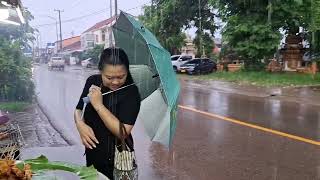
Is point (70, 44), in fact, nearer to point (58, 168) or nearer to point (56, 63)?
point (56, 63)

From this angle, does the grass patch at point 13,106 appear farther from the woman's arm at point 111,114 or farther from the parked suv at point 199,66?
the parked suv at point 199,66

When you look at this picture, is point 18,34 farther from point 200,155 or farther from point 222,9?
point 222,9

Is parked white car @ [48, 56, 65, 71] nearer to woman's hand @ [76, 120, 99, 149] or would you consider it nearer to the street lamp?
the street lamp

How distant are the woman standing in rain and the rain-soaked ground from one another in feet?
9.76

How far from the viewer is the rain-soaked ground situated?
6.11 metres

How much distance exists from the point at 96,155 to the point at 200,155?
165 inches

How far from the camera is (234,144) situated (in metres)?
7.88

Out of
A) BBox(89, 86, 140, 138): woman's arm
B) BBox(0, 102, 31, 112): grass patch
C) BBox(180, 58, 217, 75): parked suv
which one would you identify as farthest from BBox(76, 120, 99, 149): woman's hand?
BBox(180, 58, 217, 75): parked suv

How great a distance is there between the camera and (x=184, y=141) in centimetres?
824

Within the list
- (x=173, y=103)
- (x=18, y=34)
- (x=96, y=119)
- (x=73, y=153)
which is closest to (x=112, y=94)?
(x=96, y=119)

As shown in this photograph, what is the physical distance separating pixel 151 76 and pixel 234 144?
16.1ft

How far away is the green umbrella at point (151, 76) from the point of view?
3004mm

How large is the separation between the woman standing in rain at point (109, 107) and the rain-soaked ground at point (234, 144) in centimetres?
297

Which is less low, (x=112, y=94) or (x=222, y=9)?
(x=222, y=9)
